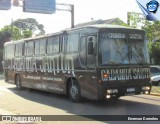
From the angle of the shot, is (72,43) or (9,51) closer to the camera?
(72,43)

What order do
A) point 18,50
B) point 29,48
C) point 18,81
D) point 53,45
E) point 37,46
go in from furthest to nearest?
point 18,81, point 18,50, point 29,48, point 37,46, point 53,45

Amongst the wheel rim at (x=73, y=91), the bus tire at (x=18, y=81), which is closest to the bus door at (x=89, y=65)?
the wheel rim at (x=73, y=91)

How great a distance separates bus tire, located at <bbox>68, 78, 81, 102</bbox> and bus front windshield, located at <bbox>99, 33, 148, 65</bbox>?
2.02 m

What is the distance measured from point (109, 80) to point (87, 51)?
145cm

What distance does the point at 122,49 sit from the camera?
1359cm

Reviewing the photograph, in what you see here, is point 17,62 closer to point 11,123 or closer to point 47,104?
point 47,104

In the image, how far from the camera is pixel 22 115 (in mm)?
11711

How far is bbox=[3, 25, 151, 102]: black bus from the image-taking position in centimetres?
1310

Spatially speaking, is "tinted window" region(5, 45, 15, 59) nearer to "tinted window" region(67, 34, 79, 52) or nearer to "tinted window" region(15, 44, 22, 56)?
"tinted window" region(15, 44, 22, 56)

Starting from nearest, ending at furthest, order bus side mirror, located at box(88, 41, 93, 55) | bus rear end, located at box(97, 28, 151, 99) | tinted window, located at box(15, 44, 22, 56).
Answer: bus rear end, located at box(97, 28, 151, 99) < bus side mirror, located at box(88, 41, 93, 55) < tinted window, located at box(15, 44, 22, 56)

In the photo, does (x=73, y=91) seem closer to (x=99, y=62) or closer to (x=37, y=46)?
(x=99, y=62)

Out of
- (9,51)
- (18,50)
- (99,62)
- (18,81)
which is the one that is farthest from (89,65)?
(9,51)

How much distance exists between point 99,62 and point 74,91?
224 centimetres

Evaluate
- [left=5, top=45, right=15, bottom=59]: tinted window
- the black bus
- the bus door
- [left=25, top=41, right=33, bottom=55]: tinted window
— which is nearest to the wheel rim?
the black bus
